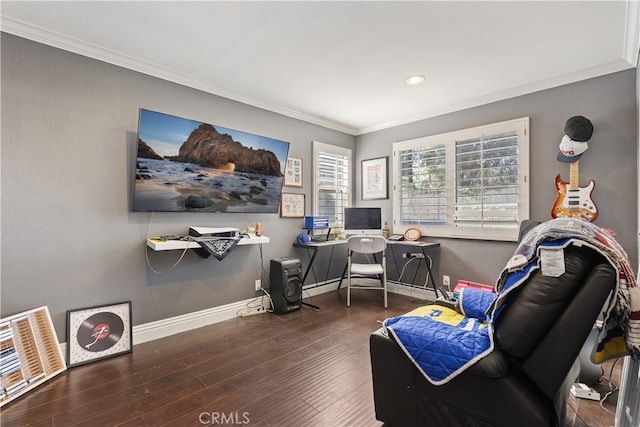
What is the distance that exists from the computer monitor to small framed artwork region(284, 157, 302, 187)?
0.86 m

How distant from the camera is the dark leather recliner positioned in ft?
3.67

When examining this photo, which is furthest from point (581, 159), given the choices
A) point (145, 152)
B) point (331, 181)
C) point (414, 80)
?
point (145, 152)

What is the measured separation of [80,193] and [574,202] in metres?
4.47

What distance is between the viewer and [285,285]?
11.3 ft

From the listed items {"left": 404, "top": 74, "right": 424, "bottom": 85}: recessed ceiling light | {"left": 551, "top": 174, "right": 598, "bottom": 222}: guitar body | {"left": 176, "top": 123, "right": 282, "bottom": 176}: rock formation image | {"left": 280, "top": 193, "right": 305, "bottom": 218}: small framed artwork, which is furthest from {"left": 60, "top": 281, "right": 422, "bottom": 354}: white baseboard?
{"left": 404, "top": 74, "right": 424, "bottom": 85}: recessed ceiling light

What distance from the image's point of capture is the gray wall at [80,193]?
2.18 metres

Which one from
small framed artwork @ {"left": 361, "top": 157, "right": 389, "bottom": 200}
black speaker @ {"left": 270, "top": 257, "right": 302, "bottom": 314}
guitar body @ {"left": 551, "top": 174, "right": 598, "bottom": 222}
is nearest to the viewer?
guitar body @ {"left": 551, "top": 174, "right": 598, "bottom": 222}

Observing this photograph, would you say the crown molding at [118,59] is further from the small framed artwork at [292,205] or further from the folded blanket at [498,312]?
the folded blanket at [498,312]

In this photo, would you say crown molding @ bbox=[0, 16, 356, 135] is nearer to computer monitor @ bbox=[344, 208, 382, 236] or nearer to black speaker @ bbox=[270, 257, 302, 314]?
computer monitor @ bbox=[344, 208, 382, 236]

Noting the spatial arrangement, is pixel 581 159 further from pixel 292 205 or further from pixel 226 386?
pixel 226 386

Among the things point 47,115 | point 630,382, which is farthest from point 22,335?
point 630,382

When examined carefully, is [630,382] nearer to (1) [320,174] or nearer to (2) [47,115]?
(1) [320,174]

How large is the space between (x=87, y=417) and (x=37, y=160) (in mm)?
1844

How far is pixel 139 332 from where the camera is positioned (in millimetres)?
2707
